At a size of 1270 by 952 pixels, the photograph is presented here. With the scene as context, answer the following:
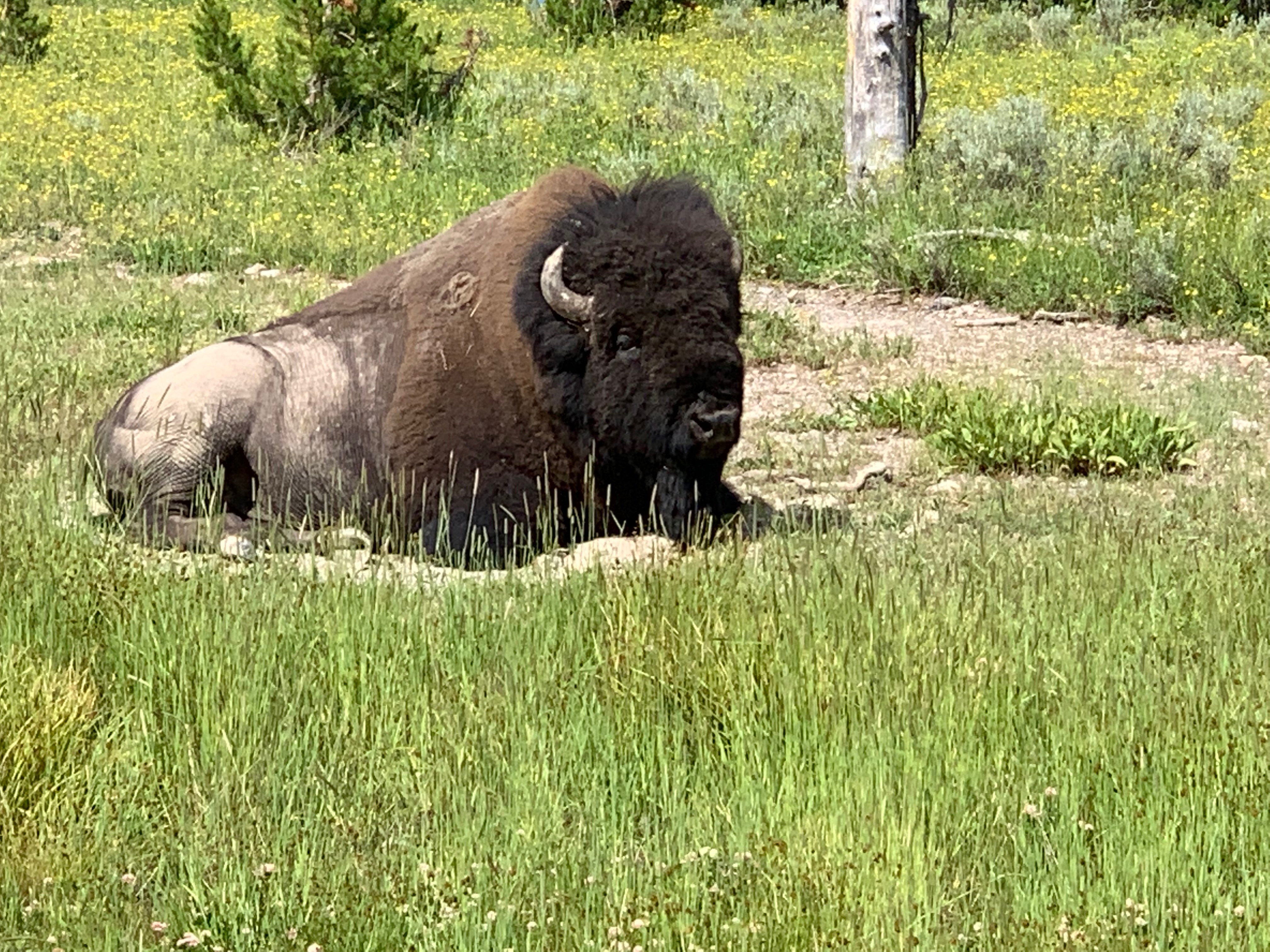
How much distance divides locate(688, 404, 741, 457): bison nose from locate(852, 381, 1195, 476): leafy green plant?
207cm

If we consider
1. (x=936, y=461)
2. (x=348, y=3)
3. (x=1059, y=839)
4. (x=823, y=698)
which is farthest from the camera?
(x=348, y=3)

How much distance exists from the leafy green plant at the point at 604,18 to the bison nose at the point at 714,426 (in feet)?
70.3

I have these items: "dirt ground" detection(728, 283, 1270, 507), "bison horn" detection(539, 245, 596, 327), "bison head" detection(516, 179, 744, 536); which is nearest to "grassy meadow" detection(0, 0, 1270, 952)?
"dirt ground" detection(728, 283, 1270, 507)

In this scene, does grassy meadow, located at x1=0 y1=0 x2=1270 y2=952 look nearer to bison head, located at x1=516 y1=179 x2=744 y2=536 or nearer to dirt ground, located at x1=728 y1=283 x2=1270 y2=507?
dirt ground, located at x1=728 y1=283 x2=1270 y2=507

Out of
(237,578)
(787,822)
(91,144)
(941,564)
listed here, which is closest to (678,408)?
(941,564)

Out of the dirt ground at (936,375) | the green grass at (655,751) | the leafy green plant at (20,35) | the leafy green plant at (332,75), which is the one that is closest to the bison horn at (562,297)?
the dirt ground at (936,375)

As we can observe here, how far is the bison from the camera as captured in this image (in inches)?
281

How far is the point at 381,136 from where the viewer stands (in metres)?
17.3

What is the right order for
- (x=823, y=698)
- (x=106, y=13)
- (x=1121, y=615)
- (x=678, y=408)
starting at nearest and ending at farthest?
(x=823, y=698) < (x=1121, y=615) < (x=678, y=408) < (x=106, y=13)

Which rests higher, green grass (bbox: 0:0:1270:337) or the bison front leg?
the bison front leg

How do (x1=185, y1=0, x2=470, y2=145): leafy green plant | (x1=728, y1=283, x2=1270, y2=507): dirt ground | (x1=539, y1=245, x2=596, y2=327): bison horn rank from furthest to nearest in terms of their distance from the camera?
1. (x1=185, y1=0, x2=470, y2=145): leafy green plant
2. (x1=728, y1=283, x2=1270, y2=507): dirt ground
3. (x1=539, y1=245, x2=596, y2=327): bison horn

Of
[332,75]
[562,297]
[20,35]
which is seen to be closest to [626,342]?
[562,297]

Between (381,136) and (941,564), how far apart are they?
40.4 ft

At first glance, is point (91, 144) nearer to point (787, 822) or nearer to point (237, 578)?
point (237, 578)
